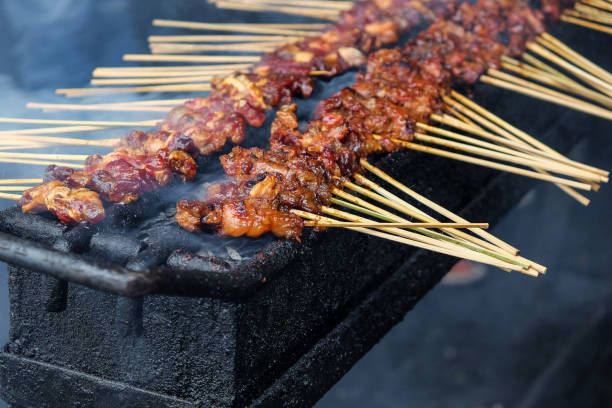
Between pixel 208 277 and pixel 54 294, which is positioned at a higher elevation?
pixel 208 277

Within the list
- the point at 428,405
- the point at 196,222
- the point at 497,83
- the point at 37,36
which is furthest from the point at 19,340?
the point at 428,405

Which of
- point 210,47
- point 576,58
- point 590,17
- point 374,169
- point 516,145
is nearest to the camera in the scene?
point 374,169

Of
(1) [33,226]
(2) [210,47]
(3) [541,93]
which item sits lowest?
(1) [33,226]

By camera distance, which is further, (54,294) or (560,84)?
(560,84)

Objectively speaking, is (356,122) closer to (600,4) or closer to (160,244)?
(160,244)

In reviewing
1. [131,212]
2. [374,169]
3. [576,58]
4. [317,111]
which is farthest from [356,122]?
[576,58]

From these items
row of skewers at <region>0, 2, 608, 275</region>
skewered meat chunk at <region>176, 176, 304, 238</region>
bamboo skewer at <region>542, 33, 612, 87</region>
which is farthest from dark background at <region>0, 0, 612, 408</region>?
skewered meat chunk at <region>176, 176, 304, 238</region>
